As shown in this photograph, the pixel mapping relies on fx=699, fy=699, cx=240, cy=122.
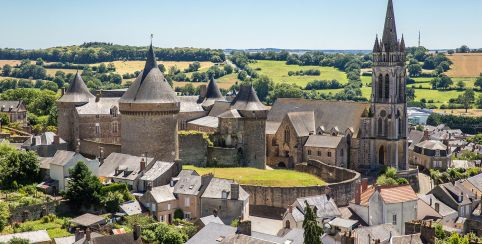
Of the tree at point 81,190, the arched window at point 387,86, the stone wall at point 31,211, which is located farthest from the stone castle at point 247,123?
the stone wall at point 31,211

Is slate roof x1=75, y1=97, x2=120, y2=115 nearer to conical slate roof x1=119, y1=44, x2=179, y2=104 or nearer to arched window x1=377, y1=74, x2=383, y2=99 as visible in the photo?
conical slate roof x1=119, y1=44, x2=179, y2=104

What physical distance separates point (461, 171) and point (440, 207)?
2246cm

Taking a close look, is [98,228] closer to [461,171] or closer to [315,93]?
[461,171]

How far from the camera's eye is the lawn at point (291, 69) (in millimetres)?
175000

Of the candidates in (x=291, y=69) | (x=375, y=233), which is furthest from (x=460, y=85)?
(x=375, y=233)

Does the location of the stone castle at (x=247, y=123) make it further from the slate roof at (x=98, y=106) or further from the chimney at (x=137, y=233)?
the chimney at (x=137, y=233)

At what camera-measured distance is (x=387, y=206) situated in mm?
47625

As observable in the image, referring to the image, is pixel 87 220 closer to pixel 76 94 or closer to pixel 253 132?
pixel 76 94

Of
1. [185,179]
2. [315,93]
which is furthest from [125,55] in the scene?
[185,179]

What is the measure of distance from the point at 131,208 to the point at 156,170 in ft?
17.2

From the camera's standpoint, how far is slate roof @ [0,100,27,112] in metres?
94.2

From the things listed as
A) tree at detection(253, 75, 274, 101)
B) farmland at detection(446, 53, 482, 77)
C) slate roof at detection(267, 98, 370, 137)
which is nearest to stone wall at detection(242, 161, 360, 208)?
slate roof at detection(267, 98, 370, 137)

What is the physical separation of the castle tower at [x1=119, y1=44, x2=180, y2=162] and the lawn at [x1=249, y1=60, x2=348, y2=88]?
111450 millimetres

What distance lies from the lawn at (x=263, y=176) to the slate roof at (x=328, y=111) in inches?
426
